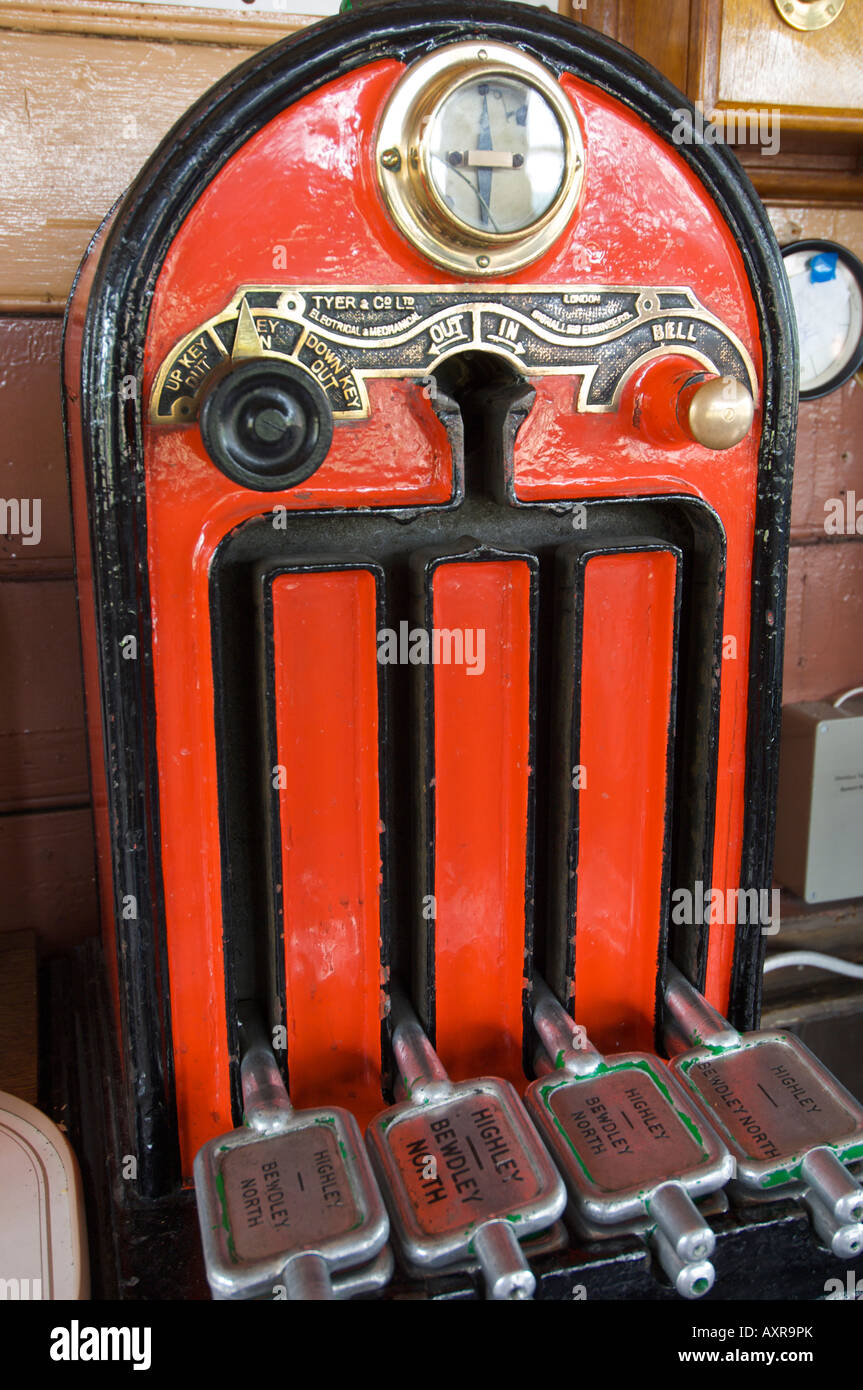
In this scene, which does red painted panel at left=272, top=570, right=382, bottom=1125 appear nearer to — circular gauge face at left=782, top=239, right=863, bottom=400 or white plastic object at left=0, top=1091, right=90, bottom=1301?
white plastic object at left=0, top=1091, right=90, bottom=1301

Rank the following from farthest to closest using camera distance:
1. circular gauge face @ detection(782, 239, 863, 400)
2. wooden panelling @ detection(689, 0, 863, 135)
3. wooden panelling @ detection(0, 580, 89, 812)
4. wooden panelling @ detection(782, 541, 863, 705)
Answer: wooden panelling @ detection(782, 541, 863, 705)
circular gauge face @ detection(782, 239, 863, 400)
wooden panelling @ detection(0, 580, 89, 812)
wooden panelling @ detection(689, 0, 863, 135)

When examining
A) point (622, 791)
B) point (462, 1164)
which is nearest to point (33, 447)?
point (622, 791)

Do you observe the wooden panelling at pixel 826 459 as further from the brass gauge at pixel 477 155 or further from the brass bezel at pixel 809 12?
the brass gauge at pixel 477 155

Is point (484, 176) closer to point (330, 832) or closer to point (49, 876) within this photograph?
point (330, 832)

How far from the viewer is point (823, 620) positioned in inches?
73.3

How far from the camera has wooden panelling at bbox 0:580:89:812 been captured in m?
1.45

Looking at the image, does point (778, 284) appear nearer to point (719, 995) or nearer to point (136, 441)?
point (136, 441)

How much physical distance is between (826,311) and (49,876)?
151 cm

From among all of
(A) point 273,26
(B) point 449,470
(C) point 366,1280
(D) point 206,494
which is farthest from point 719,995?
(A) point 273,26

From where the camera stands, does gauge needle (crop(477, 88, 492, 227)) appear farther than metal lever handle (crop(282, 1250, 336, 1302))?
Yes

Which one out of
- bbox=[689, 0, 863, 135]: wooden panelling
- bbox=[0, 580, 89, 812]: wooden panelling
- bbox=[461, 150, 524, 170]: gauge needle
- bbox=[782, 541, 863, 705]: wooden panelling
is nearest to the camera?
bbox=[461, 150, 524, 170]: gauge needle

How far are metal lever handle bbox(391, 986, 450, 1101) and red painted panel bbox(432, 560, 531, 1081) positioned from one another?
0.11 ft

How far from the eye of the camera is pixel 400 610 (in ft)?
3.12

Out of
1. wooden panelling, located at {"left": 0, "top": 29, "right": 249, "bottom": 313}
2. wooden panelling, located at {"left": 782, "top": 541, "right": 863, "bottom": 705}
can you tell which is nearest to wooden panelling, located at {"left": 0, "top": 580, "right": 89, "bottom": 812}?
wooden panelling, located at {"left": 0, "top": 29, "right": 249, "bottom": 313}
